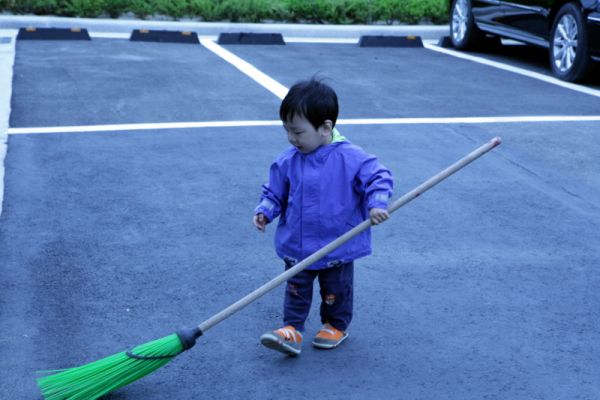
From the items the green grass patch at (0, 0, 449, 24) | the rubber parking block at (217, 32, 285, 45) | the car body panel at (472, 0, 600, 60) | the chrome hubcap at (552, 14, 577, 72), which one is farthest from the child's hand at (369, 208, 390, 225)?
the green grass patch at (0, 0, 449, 24)

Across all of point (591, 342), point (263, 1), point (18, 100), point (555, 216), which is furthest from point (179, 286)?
point (263, 1)

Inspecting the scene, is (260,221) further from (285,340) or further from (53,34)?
(53,34)

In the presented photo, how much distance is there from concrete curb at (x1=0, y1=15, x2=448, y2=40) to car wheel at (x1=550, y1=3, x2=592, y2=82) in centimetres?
365

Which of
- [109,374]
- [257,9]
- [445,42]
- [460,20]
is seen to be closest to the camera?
[109,374]

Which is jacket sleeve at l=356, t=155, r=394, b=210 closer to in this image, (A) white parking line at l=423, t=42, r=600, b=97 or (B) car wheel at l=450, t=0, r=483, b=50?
(A) white parking line at l=423, t=42, r=600, b=97

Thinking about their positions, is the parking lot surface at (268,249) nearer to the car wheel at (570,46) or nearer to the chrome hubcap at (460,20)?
the car wheel at (570,46)

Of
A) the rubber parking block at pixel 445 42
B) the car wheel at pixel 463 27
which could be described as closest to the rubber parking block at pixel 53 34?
the rubber parking block at pixel 445 42

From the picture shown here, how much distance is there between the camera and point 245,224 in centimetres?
532

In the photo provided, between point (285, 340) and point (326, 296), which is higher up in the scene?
point (326, 296)

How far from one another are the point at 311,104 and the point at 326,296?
797 mm

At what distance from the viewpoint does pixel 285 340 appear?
3.65 m

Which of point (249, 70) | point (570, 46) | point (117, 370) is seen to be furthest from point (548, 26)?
point (117, 370)

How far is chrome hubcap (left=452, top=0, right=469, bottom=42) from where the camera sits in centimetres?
1248

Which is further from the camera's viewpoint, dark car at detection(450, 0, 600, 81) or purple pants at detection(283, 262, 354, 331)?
dark car at detection(450, 0, 600, 81)
